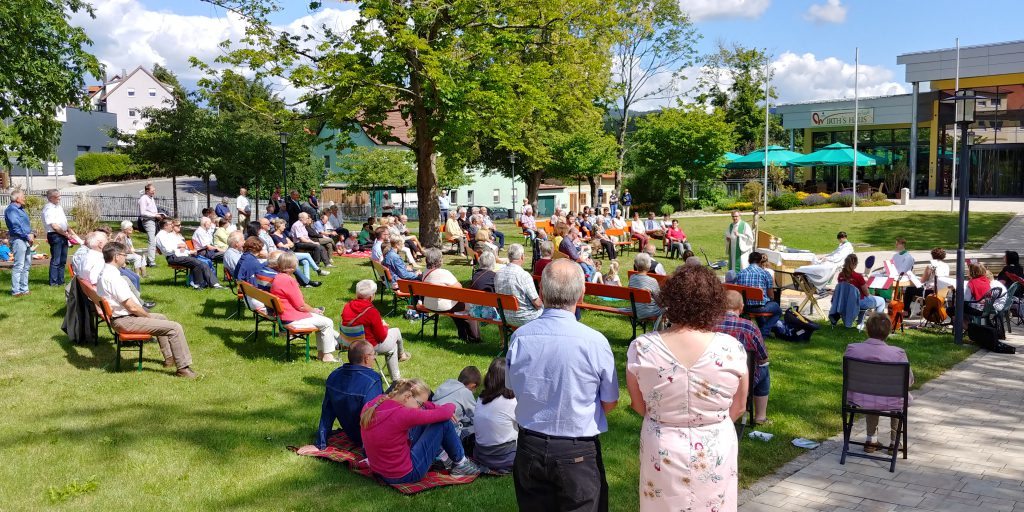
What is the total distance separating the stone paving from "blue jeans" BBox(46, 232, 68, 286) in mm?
11361

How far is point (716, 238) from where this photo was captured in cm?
2661

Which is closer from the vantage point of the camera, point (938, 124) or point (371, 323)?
A: point (371, 323)

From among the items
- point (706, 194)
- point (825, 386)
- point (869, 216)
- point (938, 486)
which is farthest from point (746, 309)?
point (706, 194)

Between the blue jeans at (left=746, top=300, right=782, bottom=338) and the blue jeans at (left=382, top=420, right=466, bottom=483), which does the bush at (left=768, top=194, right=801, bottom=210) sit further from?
the blue jeans at (left=382, top=420, right=466, bottom=483)

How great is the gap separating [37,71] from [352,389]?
41.4 feet

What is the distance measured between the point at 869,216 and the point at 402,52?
21.9 meters

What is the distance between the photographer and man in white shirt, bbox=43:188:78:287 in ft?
39.1

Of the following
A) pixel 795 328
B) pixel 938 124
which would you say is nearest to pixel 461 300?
pixel 795 328

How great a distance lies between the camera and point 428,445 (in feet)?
18.0

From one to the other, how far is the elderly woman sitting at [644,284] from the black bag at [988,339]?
15.7ft

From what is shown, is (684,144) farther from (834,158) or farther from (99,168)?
(99,168)

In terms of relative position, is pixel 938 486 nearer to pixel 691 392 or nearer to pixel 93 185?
pixel 691 392

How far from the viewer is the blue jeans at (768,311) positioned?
10.4 metres

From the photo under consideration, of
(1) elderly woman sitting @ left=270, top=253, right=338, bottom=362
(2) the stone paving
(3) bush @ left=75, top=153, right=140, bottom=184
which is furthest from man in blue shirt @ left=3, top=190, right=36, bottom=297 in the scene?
(3) bush @ left=75, top=153, right=140, bottom=184
